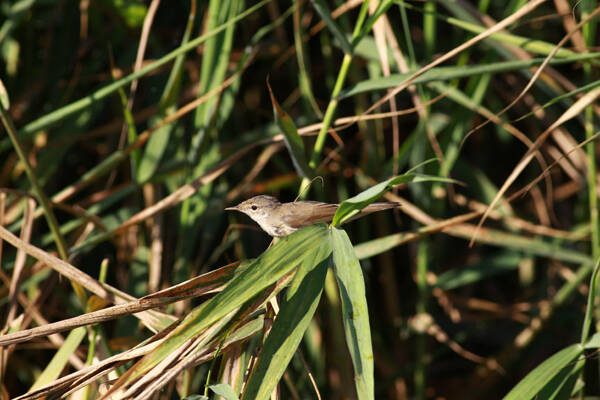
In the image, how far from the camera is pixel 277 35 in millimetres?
2648

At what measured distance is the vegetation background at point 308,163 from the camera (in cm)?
213

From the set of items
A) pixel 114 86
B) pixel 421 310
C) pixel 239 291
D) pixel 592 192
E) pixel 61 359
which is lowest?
pixel 421 310

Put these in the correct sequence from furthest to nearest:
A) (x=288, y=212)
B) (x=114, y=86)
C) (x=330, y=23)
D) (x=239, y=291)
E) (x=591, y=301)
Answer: (x=288, y=212) → (x=114, y=86) → (x=330, y=23) → (x=591, y=301) → (x=239, y=291)

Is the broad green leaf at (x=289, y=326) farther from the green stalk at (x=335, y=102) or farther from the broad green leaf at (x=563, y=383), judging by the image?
the broad green leaf at (x=563, y=383)

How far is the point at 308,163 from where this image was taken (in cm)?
202

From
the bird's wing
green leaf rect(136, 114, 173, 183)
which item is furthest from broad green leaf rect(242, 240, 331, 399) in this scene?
green leaf rect(136, 114, 173, 183)

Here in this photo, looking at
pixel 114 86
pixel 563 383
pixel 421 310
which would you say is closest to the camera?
pixel 563 383

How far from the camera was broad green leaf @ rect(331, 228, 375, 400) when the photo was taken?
123 centimetres

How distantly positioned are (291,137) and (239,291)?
562mm

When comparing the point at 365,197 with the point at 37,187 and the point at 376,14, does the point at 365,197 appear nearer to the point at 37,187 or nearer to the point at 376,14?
the point at 376,14

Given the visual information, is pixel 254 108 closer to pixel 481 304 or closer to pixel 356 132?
pixel 356 132

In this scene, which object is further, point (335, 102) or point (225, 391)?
point (335, 102)

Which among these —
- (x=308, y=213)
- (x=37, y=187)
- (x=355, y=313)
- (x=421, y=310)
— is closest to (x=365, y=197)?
(x=355, y=313)

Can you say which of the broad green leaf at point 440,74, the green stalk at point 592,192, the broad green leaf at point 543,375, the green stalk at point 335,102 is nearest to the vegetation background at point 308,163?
the green stalk at point 592,192
